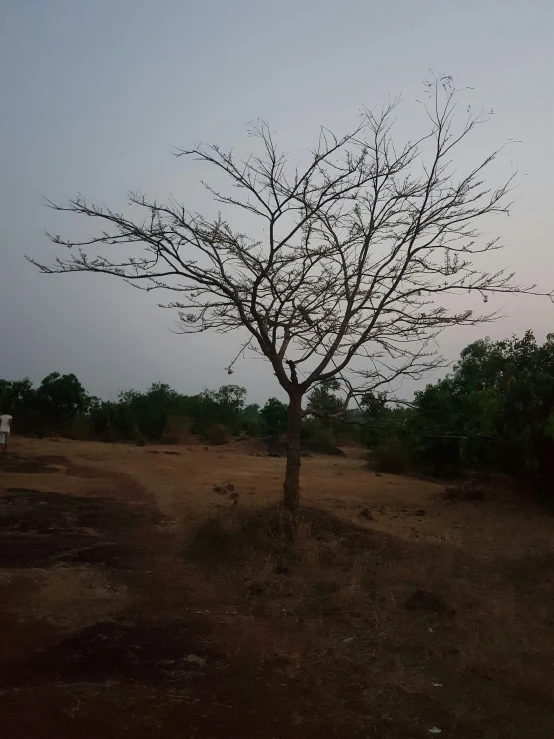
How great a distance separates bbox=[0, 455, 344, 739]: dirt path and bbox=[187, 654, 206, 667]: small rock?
0.01 meters

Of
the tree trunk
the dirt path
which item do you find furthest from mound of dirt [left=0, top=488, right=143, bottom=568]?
the tree trunk

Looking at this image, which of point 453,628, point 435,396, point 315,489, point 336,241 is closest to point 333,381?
point 336,241

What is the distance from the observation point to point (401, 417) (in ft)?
30.2

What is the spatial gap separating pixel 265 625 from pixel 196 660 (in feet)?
3.28

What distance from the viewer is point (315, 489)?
13.4 m

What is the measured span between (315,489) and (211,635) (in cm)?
867

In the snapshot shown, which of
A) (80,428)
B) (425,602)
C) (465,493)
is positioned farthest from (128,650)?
(80,428)

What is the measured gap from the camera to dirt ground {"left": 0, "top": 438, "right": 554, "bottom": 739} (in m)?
3.55

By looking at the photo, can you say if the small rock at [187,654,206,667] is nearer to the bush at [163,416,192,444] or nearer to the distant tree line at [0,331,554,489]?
the distant tree line at [0,331,554,489]

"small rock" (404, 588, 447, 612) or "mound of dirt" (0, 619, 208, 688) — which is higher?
"small rock" (404, 588, 447, 612)

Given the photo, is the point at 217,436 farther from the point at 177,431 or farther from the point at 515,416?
the point at 515,416

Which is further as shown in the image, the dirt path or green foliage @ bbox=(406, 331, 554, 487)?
green foliage @ bbox=(406, 331, 554, 487)

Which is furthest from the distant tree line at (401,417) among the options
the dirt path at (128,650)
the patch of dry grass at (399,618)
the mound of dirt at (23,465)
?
the mound of dirt at (23,465)

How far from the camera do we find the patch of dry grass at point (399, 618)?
3.75 meters
